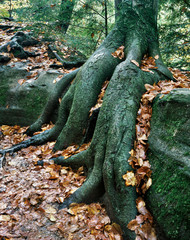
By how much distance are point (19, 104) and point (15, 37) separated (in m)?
3.42

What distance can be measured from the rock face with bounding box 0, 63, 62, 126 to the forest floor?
5.64 ft

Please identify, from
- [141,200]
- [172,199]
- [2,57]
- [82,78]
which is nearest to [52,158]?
[82,78]

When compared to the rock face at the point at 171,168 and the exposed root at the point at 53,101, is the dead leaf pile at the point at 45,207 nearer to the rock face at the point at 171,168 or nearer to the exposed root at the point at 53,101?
the rock face at the point at 171,168

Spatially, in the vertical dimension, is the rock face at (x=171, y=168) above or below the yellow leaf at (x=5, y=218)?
above

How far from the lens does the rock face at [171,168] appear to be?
1670 millimetres

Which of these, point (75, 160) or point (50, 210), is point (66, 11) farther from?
point (50, 210)

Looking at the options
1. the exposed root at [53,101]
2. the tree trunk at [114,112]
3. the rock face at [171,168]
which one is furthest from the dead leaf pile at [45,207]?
the exposed root at [53,101]

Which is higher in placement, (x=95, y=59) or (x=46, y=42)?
(x=46, y=42)

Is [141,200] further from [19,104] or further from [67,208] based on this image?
[19,104]

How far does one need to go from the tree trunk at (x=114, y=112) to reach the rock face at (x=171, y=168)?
0.93 ft

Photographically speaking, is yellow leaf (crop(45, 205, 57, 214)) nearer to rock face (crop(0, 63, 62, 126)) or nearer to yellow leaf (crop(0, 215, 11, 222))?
yellow leaf (crop(0, 215, 11, 222))

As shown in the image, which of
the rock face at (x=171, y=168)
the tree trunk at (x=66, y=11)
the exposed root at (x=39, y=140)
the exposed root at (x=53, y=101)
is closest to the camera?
the rock face at (x=171, y=168)

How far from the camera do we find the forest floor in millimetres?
2076

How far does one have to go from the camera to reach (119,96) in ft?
8.80
